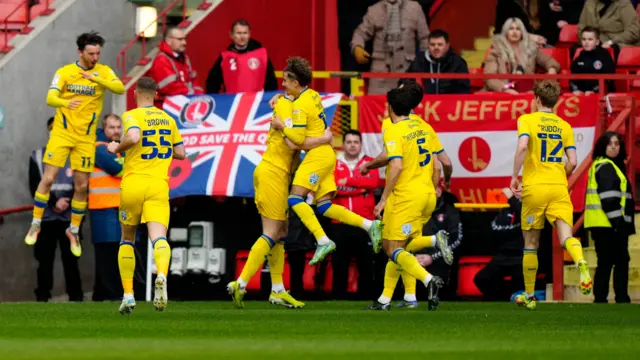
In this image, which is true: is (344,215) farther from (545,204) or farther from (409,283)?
(545,204)

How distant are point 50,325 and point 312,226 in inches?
131

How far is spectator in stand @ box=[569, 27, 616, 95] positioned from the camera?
20844 millimetres

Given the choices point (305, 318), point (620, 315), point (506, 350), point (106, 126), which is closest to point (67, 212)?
point (106, 126)

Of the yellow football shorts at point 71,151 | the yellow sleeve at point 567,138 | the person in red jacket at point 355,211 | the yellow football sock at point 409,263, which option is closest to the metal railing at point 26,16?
the yellow football shorts at point 71,151

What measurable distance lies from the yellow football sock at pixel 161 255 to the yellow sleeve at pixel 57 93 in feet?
15.4

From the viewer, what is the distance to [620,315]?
14109mm

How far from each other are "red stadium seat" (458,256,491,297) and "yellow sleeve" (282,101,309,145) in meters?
4.80

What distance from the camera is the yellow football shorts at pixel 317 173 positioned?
49.5ft

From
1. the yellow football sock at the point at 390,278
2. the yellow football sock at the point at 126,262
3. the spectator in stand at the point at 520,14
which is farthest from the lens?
the spectator in stand at the point at 520,14

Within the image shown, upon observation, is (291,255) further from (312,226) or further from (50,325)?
(50,325)

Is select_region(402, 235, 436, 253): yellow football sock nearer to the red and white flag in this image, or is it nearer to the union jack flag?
the union jack flag

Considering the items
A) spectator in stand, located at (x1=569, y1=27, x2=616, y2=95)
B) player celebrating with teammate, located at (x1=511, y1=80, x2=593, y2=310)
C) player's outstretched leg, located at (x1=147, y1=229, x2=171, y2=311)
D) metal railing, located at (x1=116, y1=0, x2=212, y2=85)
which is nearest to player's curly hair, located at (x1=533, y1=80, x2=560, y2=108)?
player celebrating with teammate, located at (x1=511, y1=80, x2=593, y2=310)

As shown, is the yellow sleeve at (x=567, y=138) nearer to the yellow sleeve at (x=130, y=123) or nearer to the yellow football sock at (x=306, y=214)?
the yellow football sock at (x=306, y=214)

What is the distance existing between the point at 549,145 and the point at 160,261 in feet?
13.5
